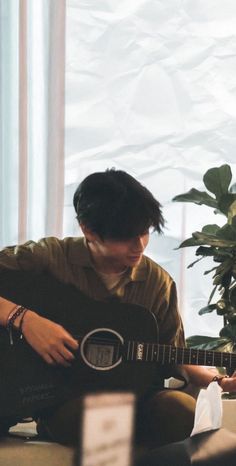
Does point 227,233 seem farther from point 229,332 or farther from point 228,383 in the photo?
point 228,383

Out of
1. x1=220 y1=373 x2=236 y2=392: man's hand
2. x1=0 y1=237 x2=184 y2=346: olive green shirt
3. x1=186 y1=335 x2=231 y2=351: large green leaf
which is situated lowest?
x1=220 y1=373 x2=236 y2=392: man's hand

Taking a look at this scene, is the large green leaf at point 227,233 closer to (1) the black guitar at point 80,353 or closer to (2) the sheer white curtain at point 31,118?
(1) the black guitar at point 80,353

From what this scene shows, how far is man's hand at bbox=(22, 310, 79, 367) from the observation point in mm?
1413

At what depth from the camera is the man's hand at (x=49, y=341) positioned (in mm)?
1413

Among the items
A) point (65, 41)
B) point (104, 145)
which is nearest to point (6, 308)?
point (104, 145)

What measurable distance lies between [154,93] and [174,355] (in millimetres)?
896

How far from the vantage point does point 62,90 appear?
1.93 meters

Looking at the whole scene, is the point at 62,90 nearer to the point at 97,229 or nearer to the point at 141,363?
the point at 97,229

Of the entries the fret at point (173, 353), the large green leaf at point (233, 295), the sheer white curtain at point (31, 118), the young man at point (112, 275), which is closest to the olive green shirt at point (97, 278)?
the young man at point (112, 275)

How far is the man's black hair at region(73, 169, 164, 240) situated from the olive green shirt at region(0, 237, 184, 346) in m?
0.10

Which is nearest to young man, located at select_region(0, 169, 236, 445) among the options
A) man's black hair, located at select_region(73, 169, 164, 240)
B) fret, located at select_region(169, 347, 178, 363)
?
man's black hair, located at select_region(73, 169, 164, 240)

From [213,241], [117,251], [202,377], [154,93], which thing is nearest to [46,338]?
[117,251]

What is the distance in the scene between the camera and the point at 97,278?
1508 millimetres

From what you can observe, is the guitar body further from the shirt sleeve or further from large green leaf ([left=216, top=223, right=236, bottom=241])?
large green leaf ([left=216, top=223, right=236, bottom=241])
